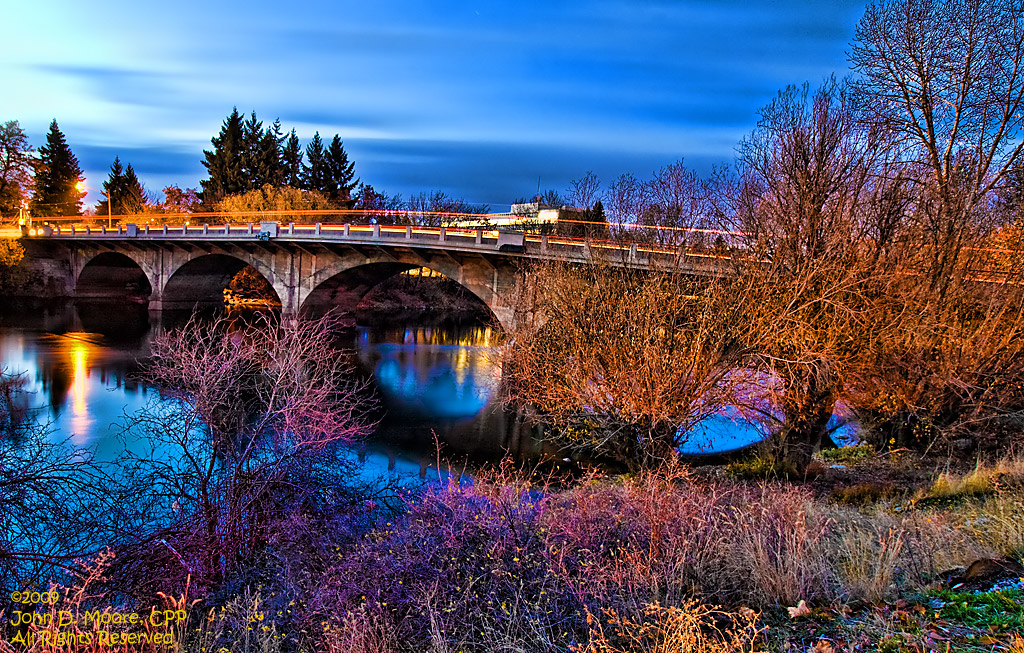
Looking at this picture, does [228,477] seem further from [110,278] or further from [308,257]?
[110,278]

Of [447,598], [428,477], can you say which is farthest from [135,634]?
[428,477]

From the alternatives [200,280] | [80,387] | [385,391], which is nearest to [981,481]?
[385,391]

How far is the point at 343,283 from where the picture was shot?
4025 centimetres

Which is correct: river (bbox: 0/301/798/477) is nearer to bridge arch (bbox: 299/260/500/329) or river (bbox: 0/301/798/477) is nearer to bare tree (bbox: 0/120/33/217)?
bridge arch (bbox: 299/260/500/329)

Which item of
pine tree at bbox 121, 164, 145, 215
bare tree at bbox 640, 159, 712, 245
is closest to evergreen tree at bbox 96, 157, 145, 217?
pine tree at bbox 121, 164, 145, 215

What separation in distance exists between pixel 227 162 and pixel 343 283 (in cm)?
3943

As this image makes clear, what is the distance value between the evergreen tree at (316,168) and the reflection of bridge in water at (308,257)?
76.6 ft

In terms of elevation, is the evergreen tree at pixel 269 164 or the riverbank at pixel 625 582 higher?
the evergreen tree at pixel 269 164

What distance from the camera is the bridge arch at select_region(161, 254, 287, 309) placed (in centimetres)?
4544

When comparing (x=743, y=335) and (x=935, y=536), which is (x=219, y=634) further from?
(x=743, y=335)

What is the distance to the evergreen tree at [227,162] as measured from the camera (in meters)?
70.2

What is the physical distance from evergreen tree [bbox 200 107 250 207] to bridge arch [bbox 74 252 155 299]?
15.9 m

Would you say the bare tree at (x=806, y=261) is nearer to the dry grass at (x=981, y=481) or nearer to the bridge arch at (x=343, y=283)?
the dry grass at (x=981, y=481)

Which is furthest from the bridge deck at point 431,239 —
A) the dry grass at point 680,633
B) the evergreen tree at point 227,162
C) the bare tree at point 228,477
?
the evergreen tree at point 227,162
